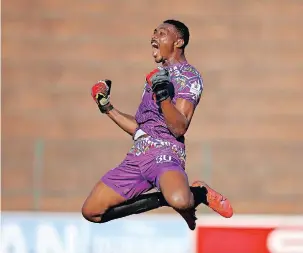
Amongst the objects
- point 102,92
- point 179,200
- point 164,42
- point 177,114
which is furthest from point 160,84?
point 102,92

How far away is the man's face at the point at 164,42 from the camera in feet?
21.2

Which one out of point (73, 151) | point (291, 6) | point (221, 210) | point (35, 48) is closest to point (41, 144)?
point (73, 151)

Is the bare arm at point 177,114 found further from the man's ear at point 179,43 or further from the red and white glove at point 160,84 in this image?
the man's ear at point 179,43

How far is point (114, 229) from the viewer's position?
956 cm

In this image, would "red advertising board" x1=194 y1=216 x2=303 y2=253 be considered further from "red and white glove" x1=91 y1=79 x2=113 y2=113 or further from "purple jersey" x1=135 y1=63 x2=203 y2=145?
"purple jersey" x1=135 y1=63 x2=203 y2=145

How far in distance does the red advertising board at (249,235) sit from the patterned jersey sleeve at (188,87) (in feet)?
10.4

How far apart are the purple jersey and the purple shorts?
0.06m

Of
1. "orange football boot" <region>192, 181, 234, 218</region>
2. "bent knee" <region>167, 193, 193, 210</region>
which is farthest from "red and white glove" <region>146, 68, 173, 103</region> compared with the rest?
"orange football boot" <region>192, 181, 234, 218</region>

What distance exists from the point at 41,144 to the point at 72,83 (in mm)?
853

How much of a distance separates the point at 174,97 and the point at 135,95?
5.77 m

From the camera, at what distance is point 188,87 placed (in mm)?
6387

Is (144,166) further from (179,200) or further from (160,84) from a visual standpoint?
(160,84)

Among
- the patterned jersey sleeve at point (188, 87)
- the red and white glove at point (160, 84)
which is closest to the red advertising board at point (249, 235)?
the patterned jersey sleeve at point (188, 87)

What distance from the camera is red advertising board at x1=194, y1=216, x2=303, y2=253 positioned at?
9.25m
